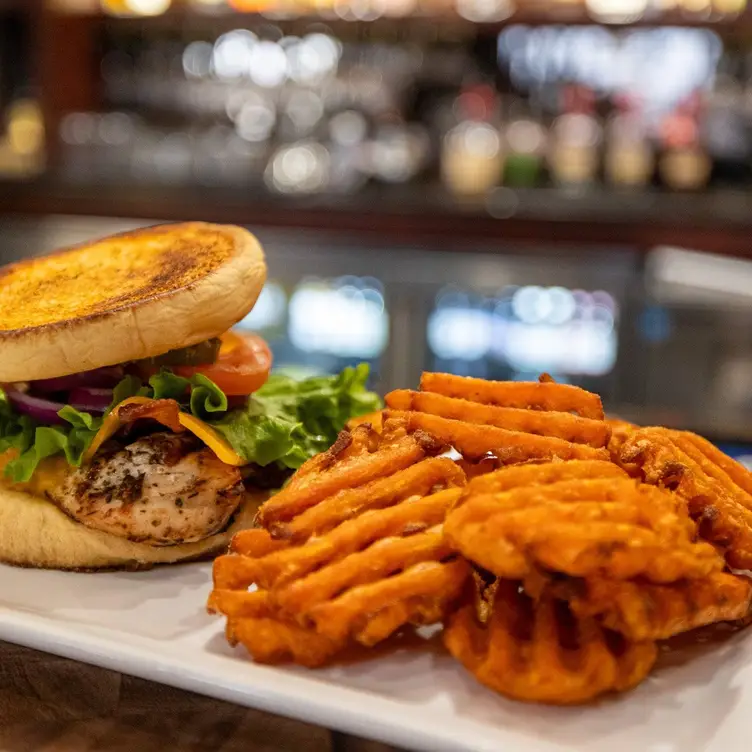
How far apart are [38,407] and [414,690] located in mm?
931

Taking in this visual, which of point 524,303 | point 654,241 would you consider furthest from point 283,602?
point 654,241

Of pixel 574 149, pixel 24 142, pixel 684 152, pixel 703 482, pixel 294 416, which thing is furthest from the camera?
pixel 24 142

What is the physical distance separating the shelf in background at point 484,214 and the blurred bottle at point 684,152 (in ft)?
0.50

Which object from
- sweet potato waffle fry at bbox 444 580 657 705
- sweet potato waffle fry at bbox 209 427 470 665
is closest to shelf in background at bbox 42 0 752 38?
sweet potato waffle fry at bbox 209 427 470 665

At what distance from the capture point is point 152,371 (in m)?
1.74

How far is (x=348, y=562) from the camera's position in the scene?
118 cm

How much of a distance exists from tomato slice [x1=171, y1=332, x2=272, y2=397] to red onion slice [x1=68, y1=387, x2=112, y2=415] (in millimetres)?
Result: 136

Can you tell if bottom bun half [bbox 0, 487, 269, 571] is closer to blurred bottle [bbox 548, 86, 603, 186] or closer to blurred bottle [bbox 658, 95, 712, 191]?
blurred bottle [bbox 548, 86, 603, 186]

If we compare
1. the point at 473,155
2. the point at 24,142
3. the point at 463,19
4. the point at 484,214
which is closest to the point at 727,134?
the point at 473,155

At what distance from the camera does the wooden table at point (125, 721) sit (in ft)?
3.89

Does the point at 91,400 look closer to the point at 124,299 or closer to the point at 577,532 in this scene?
the point at 124,299

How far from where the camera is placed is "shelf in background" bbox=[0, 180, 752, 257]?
510cm

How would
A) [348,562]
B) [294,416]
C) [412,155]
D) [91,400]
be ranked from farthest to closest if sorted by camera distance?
[412,155], [294,416], [91,400], [348,562]

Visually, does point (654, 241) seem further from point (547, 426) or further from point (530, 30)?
point (547, 426)
